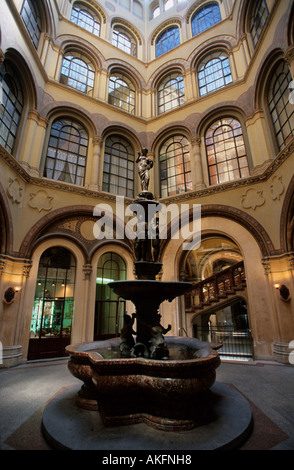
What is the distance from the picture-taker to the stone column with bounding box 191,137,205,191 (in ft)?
37.3

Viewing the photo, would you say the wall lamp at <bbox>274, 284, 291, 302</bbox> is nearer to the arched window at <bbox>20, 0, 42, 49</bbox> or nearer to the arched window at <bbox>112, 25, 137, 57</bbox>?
the arched window at <bbox>20, 0, 42, 49</bbox>

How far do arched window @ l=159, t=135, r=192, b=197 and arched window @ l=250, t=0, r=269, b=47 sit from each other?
5468mm

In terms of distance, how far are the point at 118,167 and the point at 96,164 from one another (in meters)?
1.54

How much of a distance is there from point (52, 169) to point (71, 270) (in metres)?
4.74

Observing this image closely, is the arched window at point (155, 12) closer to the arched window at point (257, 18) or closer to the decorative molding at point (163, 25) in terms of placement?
the decorative molding at point (163, 25)

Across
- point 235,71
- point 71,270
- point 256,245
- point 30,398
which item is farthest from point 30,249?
point 235,71

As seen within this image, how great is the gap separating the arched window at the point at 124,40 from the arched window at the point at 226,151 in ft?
31.1

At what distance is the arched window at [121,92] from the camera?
1400 centimetres

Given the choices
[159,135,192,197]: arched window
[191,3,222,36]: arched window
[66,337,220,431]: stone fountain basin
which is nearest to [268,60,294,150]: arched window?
[159,135,192,197]: arched window

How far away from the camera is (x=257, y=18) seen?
10.6 meters

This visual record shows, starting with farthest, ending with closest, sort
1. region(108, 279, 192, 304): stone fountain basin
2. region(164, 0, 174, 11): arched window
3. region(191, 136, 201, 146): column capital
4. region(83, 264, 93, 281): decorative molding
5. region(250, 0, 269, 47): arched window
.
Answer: region(164, 0, 174, 11): arched window, region(191, 136, 201, 146): column capital, region(83, 264, 93, 281): decorative molding, region(250, 0, 269, 47): arched window, region(108, 279, 192, 304): stone fountain basin

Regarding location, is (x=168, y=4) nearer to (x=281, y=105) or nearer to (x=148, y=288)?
(x=281, y=105)

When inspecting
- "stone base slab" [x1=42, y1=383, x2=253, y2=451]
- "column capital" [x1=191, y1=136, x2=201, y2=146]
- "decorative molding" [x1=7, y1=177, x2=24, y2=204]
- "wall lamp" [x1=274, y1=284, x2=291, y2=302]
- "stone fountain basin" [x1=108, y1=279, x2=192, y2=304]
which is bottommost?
"stone base slab" [x1=42, y1=383, x2=253, y2=451]
